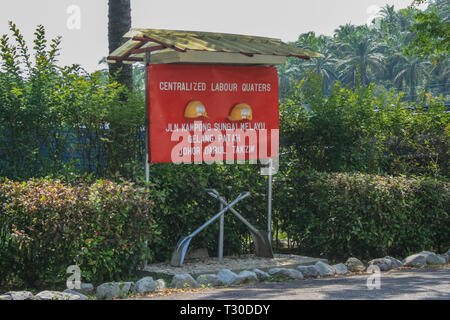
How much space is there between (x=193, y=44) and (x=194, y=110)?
1.01 meters

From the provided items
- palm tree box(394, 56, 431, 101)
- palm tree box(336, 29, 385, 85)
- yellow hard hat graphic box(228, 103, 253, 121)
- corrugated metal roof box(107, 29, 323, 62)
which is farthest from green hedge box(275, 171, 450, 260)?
palm tree box(336, 29, 385, 85)

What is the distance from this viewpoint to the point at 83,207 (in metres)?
8.17

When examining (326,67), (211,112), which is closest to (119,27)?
(211,112)

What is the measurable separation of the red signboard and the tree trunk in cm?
241

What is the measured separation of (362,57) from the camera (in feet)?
314

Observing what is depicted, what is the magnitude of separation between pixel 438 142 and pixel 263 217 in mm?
4306

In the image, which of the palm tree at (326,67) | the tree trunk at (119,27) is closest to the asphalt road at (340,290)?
the tree trunk at (119,27)

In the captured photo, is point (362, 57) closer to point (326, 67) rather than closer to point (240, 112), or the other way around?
point (326, 67)

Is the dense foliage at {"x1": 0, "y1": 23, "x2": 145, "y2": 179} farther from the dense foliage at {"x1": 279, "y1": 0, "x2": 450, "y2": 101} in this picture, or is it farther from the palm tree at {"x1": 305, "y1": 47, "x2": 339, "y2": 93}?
the palm tree at {"x1": 305, "y1": 47, "x2": 339, "y2": 93}

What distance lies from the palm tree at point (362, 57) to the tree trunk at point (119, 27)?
83414 mm
